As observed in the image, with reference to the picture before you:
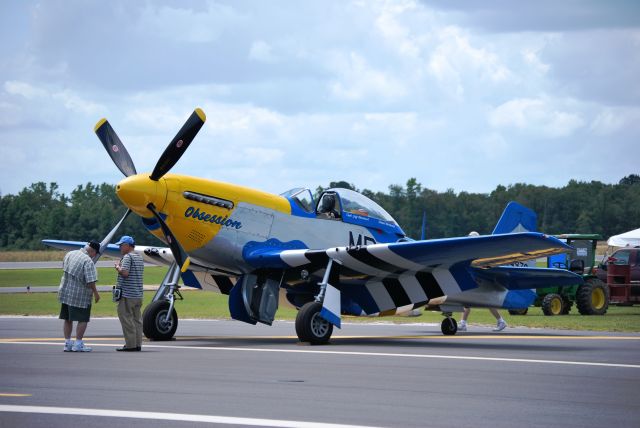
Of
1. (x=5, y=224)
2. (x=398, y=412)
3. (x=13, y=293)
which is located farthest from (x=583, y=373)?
(x=5, y=224)

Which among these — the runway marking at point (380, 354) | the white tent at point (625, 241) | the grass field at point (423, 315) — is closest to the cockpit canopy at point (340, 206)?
the grass field at point (423, 315)

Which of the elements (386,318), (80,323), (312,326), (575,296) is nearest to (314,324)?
(312,326)

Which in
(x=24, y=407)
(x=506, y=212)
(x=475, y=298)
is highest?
(x=506, y=212)

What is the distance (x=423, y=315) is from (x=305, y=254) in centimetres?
1147

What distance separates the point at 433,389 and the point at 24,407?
4.08 m

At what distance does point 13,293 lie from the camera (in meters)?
37.4

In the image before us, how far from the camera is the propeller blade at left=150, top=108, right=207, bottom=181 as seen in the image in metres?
16.1

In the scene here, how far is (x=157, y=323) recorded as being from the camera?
55.7 ft

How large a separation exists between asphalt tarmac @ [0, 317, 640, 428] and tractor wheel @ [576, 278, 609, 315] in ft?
30.0

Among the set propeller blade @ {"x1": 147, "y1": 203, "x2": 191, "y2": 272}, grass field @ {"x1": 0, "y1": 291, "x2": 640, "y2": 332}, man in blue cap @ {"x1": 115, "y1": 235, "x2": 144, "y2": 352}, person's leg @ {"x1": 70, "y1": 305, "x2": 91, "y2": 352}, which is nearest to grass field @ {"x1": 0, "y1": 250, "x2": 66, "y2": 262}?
grass field @ {"x1": 0, "y1": 291, "x2": 640, "y2": 332}

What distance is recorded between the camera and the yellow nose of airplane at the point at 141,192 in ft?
52.1

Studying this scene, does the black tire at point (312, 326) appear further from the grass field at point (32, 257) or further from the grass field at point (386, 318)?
the grass field at point (32, 257)

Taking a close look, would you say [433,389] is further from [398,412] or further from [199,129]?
[199,129]

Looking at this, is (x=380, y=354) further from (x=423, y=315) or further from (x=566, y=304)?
(x=566, y=304)
